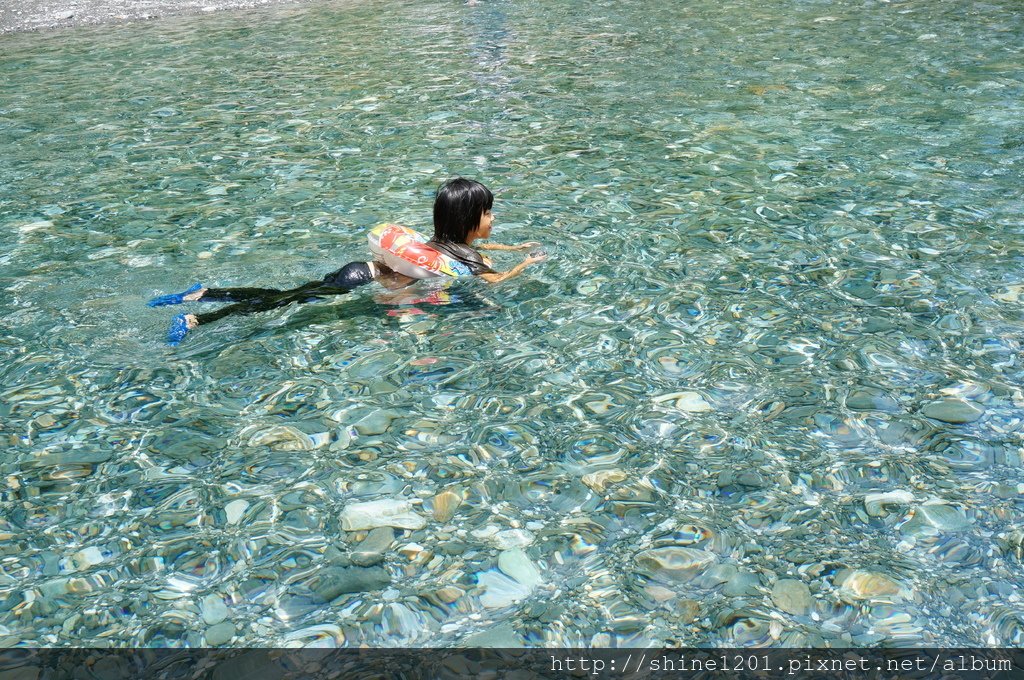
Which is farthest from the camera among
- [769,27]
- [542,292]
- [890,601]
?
[769,27]

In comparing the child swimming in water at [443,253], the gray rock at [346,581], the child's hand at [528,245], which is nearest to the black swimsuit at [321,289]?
the child swimming in water at [443,253]

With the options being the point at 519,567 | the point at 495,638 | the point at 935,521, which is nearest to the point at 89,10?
the point at 519,567

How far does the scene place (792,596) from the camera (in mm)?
2984

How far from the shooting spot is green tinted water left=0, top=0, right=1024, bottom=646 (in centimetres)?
304

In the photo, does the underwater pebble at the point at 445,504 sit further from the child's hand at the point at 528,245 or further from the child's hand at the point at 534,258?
the child's hand at the point at 528,245

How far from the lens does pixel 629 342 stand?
4.64 meters

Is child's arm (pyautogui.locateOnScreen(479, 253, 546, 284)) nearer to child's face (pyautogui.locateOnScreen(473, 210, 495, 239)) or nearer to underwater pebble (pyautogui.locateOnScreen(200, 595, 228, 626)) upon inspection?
child's face (pyautogui.locateOnScreen(473, 210, 495, 239))

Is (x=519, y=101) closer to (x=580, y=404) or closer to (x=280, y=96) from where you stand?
(x=280, y=96)

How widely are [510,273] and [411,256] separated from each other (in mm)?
607

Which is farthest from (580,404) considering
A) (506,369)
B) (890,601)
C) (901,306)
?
(901,306)

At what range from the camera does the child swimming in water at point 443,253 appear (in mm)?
4945

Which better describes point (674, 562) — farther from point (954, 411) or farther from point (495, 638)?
point (954, 411)

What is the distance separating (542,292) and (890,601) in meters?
2.72

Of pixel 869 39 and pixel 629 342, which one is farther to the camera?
pixel 869 39
